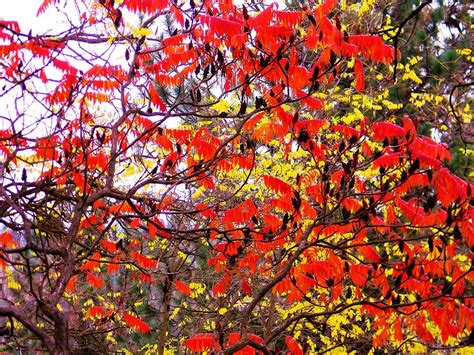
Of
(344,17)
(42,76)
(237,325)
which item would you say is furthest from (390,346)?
(42,76)

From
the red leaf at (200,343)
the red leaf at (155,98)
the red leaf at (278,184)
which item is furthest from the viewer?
the red leaf at (155,98)

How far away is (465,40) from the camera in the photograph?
14.2m

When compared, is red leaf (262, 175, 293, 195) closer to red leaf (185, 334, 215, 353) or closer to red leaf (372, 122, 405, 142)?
red leaf (372, 122, 405, 142)

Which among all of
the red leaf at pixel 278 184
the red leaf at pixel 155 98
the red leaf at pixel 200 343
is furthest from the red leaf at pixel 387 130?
the red leaf at pixel 200 343

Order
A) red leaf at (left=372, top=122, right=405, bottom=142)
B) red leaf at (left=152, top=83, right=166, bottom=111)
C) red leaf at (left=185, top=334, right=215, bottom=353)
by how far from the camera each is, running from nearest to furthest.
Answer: red leaf at (left=185, top=334, right=215, bottom=353)
red leaf at (left=372, top=122, right=405, bottom=142)
red leaf at (left=152, top=83, right=166, bottom=111)

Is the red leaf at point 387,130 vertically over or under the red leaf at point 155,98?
under

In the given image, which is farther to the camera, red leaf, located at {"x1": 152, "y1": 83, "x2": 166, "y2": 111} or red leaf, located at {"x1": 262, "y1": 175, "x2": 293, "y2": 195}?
red leaf, located at {"x1": 152, "y1": 83, "x2": 166, "y2": 111}

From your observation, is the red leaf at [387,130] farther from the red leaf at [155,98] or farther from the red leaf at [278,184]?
the red leaf at [155,98]

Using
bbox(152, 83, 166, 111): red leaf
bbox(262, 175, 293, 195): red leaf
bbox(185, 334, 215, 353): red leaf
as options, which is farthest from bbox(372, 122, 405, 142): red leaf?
bbox(185, 334, 215, 353): red leaf

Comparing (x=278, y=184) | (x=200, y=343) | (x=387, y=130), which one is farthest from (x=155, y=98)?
(x=200, y=343)

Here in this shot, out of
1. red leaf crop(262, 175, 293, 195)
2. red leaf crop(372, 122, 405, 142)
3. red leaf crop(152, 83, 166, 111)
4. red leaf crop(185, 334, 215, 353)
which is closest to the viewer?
red leaf crop(185, 334, 215, 353)

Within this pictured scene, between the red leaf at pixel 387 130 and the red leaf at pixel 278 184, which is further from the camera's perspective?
the red leaf at pixel 278 184

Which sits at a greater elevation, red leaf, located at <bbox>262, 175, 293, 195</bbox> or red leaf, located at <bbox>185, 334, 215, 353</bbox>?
red leaf, located at <bbox>262, 175, 293, 195</bbox>

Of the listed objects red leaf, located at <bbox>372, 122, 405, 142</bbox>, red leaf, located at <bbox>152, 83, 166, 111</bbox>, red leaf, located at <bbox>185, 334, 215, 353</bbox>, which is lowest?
red leaf, located at <bbox>185, 334, 215, 353</bbox>
